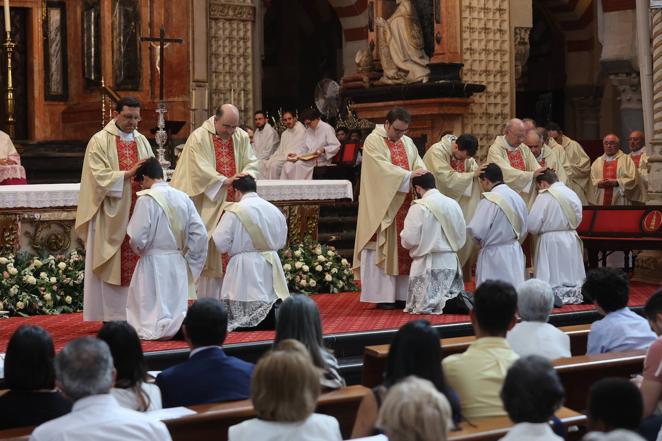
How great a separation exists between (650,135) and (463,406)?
8672mm

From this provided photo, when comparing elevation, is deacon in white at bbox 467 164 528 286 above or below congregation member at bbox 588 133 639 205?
below

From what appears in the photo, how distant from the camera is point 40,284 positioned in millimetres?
10367

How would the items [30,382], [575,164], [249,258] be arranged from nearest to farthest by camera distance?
[30,382], [249,258], [575,164]

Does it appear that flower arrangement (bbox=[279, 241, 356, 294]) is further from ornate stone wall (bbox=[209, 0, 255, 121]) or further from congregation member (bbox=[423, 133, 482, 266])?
ornate stone wall (bbox=[209, 0, 255, 121])

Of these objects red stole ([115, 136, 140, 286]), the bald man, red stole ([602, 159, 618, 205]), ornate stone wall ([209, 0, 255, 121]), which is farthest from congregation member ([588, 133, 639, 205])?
red stole ([115, 136, 140, 286])

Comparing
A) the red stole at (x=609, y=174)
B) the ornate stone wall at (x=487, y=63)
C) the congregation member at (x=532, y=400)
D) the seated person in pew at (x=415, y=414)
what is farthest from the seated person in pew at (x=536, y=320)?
the ornate stone wall at (x=487, y=63)

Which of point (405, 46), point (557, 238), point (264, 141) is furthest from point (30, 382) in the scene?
point (264, 141)

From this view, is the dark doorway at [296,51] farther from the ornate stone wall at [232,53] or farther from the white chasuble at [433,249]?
the white chasuble at [433,249]

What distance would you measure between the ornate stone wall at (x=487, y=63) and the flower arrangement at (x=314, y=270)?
5.23m

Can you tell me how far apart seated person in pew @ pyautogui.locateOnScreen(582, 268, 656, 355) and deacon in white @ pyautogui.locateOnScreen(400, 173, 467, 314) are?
3505 millimetres

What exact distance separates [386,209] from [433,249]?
2.59 ft

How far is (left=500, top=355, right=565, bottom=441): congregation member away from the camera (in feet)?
13.0

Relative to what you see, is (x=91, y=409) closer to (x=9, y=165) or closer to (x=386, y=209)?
(x=386, y=209)

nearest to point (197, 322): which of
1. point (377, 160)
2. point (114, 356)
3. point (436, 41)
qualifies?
point (114, 356)
